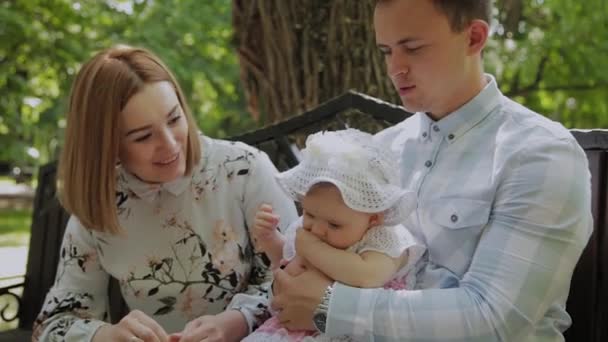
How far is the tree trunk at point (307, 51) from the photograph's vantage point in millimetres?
3426

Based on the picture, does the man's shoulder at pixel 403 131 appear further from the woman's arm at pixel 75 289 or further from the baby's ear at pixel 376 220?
the woman's arm at pixel 75 289

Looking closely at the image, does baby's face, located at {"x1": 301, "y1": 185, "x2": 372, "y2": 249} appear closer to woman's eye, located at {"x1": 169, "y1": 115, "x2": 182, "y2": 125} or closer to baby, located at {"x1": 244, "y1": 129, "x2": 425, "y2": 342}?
baby, located at {"x1": 244, "y1": 129, "x2": 425, "y2": 342}

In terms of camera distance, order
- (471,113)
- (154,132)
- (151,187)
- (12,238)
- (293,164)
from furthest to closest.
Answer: (12,238) < (293,164) < (151,187) < (154,132) < (471,113)

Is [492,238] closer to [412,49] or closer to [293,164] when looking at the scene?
[412,49]

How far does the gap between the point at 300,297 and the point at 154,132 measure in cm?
68

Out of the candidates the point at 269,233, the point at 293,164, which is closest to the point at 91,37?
the point at 293,164

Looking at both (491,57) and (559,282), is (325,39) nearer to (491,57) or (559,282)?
(559,282)

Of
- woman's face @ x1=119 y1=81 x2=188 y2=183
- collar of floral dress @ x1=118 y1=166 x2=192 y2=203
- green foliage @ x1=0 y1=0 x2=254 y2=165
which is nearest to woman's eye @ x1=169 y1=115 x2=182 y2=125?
woman's face @ x1=119 y1=81 x2=188 y2=183

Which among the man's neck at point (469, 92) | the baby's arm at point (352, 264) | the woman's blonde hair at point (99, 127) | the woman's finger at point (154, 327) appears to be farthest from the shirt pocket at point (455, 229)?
the woman's blonde hair at point (99, 127)

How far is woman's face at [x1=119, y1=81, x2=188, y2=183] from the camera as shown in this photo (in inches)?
81.7

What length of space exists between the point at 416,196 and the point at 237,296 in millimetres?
676

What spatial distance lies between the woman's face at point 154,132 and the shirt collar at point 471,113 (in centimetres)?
76

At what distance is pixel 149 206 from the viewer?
7.39ft

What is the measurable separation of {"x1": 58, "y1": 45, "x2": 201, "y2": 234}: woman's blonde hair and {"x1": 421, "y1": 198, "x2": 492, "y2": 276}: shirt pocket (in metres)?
0.85
